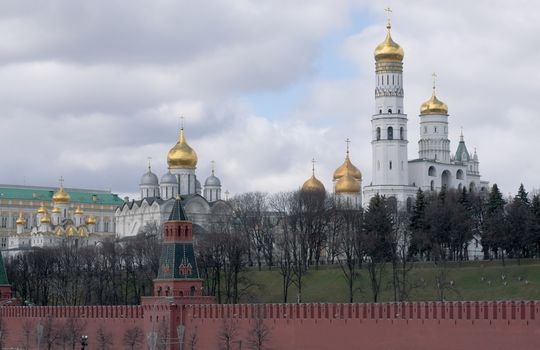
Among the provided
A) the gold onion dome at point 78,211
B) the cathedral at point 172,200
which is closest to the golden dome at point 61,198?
the gold onion dome at point 78,211

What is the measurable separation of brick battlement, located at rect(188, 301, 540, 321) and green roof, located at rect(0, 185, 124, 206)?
87.3 metres

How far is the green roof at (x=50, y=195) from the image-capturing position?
477ft

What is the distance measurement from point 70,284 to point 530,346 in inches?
1884

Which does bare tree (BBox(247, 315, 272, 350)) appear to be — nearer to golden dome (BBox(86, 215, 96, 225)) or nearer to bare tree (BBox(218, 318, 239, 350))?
bare tree (BBox(218, 318, 239, 350))

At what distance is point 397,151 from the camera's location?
102 meters

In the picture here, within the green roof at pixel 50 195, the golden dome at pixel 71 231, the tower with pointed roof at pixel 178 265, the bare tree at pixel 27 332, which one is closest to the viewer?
the tower with pointed roof at pixel 178 265

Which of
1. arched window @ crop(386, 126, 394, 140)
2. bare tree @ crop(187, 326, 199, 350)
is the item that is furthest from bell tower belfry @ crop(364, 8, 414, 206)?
bare tree @ crop(187, 326, 199, 350)

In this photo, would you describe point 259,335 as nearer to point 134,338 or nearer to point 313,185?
point 134,338

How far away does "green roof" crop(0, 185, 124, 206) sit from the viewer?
146m

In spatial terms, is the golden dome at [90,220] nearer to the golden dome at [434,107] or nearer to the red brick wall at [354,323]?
the golden dome at [434,107]

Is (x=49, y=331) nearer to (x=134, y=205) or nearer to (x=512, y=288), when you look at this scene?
(x=512, y=288)

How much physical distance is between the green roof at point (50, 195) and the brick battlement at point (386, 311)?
87.3 metres

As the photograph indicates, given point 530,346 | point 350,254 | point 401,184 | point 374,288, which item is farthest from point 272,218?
point 530,346

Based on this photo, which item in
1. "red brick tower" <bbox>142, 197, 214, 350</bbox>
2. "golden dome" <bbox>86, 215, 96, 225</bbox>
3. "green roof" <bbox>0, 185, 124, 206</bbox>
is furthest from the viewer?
"green roof" <bbox>0, 185, 124, 206</bbox>
